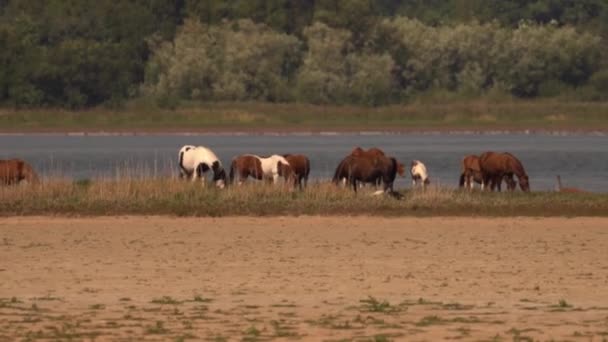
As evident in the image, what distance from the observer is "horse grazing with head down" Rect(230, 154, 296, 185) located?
106ft

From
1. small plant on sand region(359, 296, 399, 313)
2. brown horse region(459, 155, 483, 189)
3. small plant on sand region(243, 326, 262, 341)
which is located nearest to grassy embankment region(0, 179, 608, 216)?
brown horse region(459, 155, 483, 189)

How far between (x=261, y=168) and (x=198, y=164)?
126cm

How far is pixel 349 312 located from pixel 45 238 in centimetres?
889

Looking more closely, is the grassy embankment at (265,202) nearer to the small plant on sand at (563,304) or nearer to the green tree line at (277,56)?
the small plant on sand at (563,304)

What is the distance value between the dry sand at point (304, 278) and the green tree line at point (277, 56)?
187 ft

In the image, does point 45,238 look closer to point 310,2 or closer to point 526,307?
point 526,307

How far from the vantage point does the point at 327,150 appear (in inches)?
2387

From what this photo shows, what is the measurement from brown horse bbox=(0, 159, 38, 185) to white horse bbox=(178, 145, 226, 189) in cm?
278

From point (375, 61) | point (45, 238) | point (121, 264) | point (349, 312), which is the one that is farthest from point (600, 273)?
point (375, 61)

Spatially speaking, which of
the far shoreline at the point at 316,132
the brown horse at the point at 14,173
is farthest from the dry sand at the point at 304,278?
the far shoreline at the point at 316,132

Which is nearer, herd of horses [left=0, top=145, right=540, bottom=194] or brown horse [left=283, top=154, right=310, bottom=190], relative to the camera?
herd of horses [left=0, top=145, right=540, bottom=194]

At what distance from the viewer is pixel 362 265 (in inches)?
838

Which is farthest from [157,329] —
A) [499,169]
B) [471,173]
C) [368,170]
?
[471,173]

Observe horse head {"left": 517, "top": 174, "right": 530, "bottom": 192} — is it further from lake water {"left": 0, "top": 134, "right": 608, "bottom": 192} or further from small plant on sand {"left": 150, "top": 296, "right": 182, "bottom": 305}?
small plant on sand {"left": 150, "top": 296, "right": 182, "bottom": 305}
